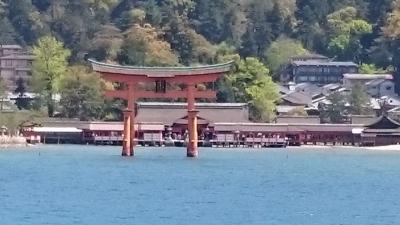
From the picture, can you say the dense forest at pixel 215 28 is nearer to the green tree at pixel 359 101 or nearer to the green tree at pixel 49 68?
the green tree at pixel 49 68

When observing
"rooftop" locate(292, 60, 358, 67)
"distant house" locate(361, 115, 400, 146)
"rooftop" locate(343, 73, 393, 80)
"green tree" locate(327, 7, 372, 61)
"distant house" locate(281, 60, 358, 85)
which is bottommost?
"distant house" locate(361, 115, 400, 146)

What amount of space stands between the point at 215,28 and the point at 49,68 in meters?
17.7

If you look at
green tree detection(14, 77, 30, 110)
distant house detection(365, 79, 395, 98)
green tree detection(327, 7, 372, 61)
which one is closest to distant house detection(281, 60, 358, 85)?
green tree detection(327, 7, 372, 61)

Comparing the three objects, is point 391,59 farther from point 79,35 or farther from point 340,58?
point 79,35

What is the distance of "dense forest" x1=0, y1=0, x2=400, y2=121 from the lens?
88.6 m

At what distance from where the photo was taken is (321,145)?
77750 millimetres

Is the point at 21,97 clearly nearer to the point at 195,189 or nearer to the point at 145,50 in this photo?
the point at 145,50

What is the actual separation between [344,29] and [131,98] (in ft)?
136

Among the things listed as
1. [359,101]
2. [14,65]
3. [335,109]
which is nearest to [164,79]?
[335,109]

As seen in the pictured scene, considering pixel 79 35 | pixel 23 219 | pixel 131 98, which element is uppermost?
pixel 79 35

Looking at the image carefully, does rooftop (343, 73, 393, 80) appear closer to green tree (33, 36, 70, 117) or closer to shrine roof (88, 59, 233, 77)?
green tree (33, 36, 70, 117)

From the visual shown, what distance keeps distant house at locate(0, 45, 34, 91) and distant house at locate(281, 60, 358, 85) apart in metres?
15.2

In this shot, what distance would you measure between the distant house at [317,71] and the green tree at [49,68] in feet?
54.6

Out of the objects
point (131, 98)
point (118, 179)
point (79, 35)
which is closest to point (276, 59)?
point (79, 35)
